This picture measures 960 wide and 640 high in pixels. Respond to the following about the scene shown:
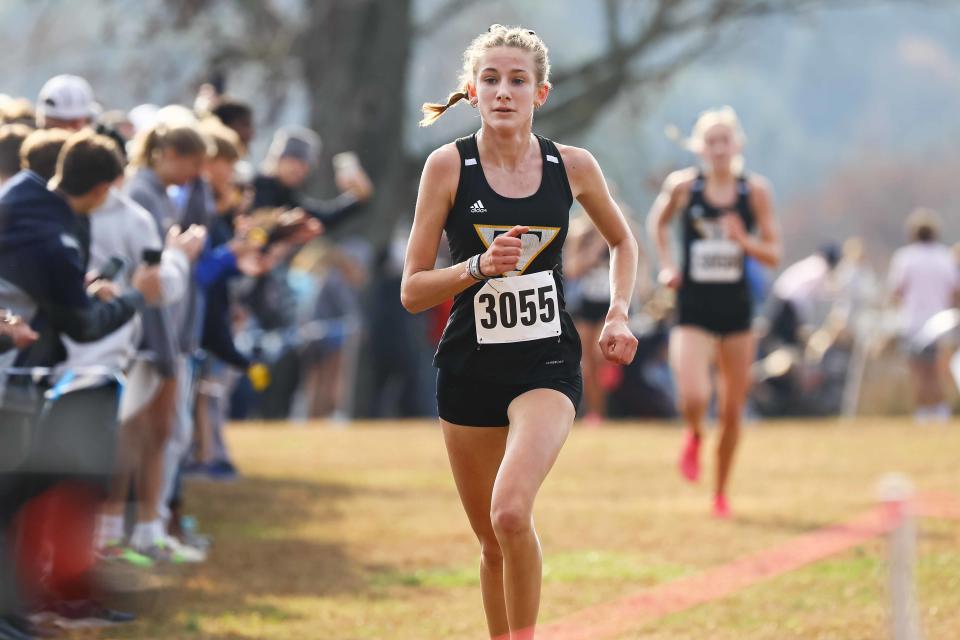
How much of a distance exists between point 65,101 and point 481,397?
3.44 metres

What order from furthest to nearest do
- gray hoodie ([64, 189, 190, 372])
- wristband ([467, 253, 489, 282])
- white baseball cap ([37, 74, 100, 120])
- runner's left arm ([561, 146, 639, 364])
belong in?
white baseball cap ([37, 74, 100, 120]), gray hoodie ([64, 189, 190, 372]), runner's left arm ([561, 146, 639, 364]), wristband ([467, 253, 489, 282])

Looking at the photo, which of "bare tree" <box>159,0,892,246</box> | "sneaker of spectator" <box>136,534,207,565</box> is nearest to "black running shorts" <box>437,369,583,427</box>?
"sneaker of spectator" <box>136,534,207,565</box>

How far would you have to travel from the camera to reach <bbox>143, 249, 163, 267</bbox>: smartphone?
737cm

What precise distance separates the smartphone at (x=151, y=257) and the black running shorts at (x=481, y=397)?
2.01 m

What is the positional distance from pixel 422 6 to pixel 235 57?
3845 millimetres

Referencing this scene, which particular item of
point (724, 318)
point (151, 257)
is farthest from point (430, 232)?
point (724, 318)

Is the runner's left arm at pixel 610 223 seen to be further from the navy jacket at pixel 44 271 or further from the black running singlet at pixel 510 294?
the navy jacket at pixel 44 271

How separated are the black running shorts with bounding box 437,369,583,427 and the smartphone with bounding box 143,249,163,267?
2010mm

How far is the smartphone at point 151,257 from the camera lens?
737 centimetres

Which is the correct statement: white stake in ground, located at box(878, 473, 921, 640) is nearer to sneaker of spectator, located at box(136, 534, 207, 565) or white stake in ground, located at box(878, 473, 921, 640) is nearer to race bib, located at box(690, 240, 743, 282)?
sneaker of spectator, located at box(136, 534, 207, 565)

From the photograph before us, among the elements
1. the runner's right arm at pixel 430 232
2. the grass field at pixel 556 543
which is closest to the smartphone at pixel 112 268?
the grass field at pixel 556 543

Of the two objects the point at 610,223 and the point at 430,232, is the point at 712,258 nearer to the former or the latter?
the point at 610,223

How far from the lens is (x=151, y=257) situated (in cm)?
738

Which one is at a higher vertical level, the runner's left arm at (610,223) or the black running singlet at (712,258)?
the black running singlet at (712,258)
